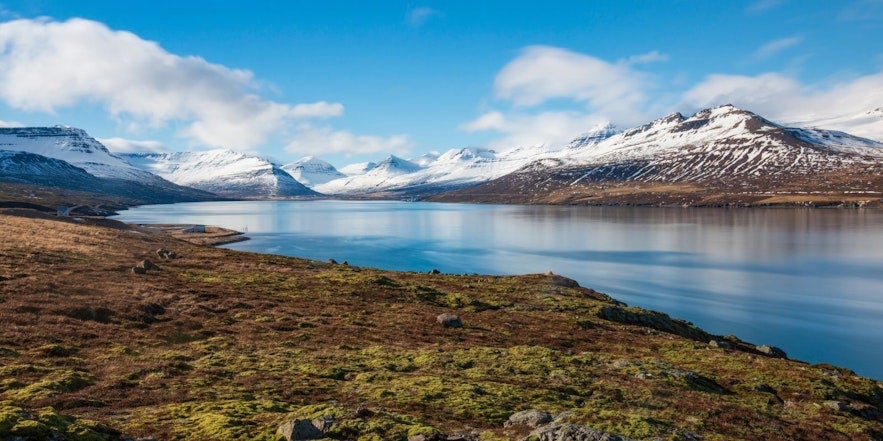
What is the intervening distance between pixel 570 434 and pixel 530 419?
80.5 inches

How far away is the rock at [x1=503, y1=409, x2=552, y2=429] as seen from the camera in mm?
17000

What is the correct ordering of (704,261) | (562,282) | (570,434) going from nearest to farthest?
(570,434) < (562,282) < (704,261)

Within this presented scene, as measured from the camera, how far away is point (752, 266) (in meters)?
96.9

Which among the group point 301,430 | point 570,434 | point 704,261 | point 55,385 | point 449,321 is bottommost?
point 704,261

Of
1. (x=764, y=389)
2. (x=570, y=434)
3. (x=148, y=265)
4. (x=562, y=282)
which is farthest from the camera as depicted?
(x=562, y=282)

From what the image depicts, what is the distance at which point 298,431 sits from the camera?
14.7m

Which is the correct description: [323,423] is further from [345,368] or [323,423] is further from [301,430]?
[345,368]

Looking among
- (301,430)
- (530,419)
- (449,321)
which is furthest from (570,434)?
(449,321)

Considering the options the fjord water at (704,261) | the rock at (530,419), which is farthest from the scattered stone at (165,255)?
the fjord water at (704,261)

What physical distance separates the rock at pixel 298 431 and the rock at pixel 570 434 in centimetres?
608

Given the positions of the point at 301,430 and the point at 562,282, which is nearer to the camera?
the point at 301,430

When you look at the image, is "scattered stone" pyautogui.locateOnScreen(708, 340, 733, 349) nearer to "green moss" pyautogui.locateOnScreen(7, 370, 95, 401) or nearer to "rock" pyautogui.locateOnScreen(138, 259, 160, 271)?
"green moss" pyautogui.locateOnScreen(7, 370, 95, 401)

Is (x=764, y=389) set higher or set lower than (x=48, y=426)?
lower

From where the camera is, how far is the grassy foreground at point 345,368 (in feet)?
54.9
